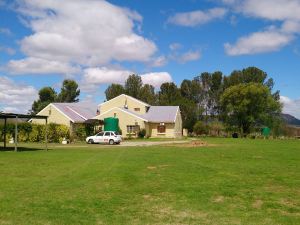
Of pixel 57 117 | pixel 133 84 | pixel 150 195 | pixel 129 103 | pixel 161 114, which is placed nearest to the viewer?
pixel 150 195

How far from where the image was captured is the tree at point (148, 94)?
93.9 metres

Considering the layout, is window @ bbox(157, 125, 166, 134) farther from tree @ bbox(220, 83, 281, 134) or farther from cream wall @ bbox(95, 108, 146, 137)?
tree @ bbox(220, 83, 281, 134)

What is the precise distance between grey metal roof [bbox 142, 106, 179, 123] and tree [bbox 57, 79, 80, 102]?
38.9 m

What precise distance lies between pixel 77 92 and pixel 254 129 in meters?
47.2

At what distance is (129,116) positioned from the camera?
61.5 meters

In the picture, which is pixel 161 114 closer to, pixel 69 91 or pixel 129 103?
pixel 129 103

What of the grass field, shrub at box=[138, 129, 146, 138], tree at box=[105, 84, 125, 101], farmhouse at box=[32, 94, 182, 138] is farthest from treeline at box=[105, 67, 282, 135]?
the grass field

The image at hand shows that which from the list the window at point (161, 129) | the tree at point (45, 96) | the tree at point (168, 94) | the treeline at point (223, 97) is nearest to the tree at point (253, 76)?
the treeline at point (223, 97)

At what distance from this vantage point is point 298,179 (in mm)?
14742

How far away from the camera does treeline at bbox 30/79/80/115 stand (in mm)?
98156

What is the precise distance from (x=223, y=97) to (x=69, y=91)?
4342 cm

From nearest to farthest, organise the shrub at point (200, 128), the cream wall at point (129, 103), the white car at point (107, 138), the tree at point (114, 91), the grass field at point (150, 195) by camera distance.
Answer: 1. the grass field at point (150, 195)
2. the white car at point (107, 138)
3. the cream wall at point (129, 103)
4. the shrub at point (200, 128)
5. the tree at point (114, 91)

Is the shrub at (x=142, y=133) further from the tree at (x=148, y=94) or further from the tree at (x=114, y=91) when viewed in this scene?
the tree at (x=114, y=91)

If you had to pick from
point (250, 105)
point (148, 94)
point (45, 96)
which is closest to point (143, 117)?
point (250, 105)
